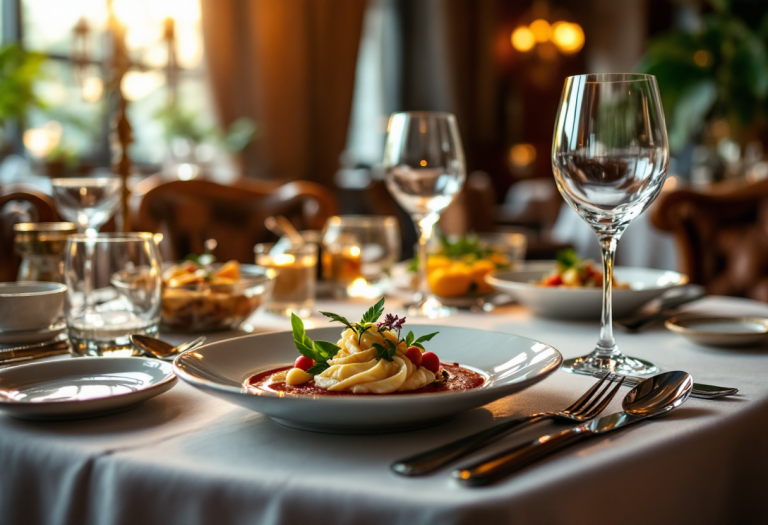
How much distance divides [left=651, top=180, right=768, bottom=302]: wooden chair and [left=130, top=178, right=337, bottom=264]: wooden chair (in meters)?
1.13

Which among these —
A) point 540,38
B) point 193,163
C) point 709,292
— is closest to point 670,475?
point 709,292

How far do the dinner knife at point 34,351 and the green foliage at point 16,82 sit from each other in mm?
3471

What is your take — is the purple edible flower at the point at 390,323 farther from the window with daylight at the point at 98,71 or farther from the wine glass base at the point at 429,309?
the window with daylight at the point at 98,71

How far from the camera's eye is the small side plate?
1001 mm

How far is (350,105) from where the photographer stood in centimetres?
677

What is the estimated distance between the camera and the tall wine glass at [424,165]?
132cm

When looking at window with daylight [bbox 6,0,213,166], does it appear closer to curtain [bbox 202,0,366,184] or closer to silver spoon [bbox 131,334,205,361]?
curtain [bbox 202,0,366,184]

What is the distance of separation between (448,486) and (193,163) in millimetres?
4786

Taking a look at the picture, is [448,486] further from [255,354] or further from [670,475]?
[255,354]

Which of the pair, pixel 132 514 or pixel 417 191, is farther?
pixel 417 191

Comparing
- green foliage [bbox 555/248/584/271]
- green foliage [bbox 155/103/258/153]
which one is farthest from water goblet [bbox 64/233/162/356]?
green foliage [bbox 155/103/258/153]

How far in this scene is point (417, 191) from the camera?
1331 mm

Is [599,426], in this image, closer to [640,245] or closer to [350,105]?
[640,245]

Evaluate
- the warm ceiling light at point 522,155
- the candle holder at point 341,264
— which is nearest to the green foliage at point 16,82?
the candle holder at point 341,264
